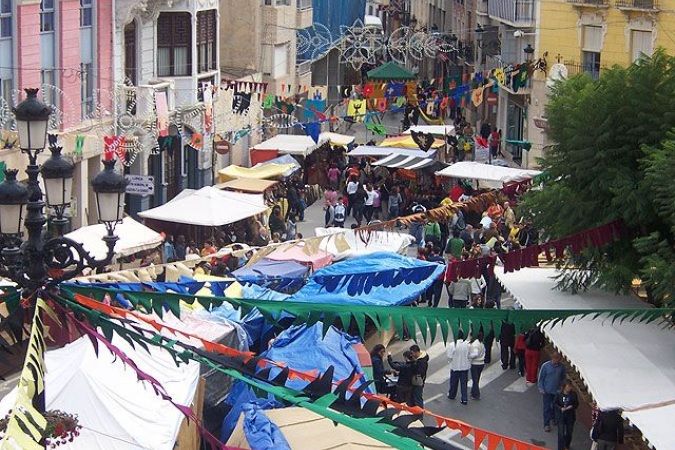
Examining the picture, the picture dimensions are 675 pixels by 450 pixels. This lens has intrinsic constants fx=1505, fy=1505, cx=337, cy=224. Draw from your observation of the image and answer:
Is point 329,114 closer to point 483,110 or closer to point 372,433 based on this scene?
point 483,110

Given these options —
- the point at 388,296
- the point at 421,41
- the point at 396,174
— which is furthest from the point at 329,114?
the point at 388,296

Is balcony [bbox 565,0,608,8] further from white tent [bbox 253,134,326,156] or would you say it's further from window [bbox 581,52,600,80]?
white tent [bbox 253,134,326,156]

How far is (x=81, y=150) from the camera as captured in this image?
3048 cm

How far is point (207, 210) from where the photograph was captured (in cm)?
2956

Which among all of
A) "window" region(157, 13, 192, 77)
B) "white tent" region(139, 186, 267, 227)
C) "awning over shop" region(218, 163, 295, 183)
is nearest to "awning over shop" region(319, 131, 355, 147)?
"awning over shop" region(218, 163, 295, 183)

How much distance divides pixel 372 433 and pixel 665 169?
10667 mm

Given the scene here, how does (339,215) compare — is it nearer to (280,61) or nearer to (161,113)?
(161,113)

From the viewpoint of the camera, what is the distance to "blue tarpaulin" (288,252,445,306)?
20750 millimetres

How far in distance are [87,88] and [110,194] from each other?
70.5 feet

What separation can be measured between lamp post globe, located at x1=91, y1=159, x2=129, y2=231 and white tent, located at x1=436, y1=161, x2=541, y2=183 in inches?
942

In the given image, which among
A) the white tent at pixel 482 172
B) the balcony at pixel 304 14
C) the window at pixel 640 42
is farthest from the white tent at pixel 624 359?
the balcony at pixel 304 14

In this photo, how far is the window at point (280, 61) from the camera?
160 ft

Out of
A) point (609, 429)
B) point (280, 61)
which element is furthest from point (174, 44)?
point (609, 429)

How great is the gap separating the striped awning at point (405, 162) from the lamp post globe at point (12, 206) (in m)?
27.9
